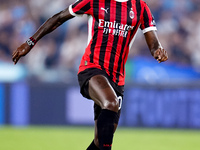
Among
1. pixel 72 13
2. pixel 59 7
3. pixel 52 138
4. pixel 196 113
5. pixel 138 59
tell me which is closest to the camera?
pixel 72 13

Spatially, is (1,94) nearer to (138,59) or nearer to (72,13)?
(138,59)

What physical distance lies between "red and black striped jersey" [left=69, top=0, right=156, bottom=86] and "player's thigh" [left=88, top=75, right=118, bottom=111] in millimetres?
246

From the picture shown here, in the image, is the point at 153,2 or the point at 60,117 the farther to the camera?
the point at 153,2

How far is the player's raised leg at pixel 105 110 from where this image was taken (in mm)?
4141

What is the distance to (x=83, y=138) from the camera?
8750 mm

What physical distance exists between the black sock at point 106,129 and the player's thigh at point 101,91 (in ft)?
0.37

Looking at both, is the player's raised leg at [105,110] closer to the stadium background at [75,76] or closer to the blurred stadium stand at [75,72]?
the stadium background at [75,76]

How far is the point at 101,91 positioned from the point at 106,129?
413 mm

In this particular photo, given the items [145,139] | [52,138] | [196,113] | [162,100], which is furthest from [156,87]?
[52,138]

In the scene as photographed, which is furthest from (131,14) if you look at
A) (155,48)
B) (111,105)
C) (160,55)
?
(111,105)

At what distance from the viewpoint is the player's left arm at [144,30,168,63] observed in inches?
183

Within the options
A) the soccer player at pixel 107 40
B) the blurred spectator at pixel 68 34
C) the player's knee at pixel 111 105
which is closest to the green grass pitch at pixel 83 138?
the blurred spectator at pixel 68 34

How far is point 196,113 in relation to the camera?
399 inches

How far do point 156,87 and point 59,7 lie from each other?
12.4 ft
